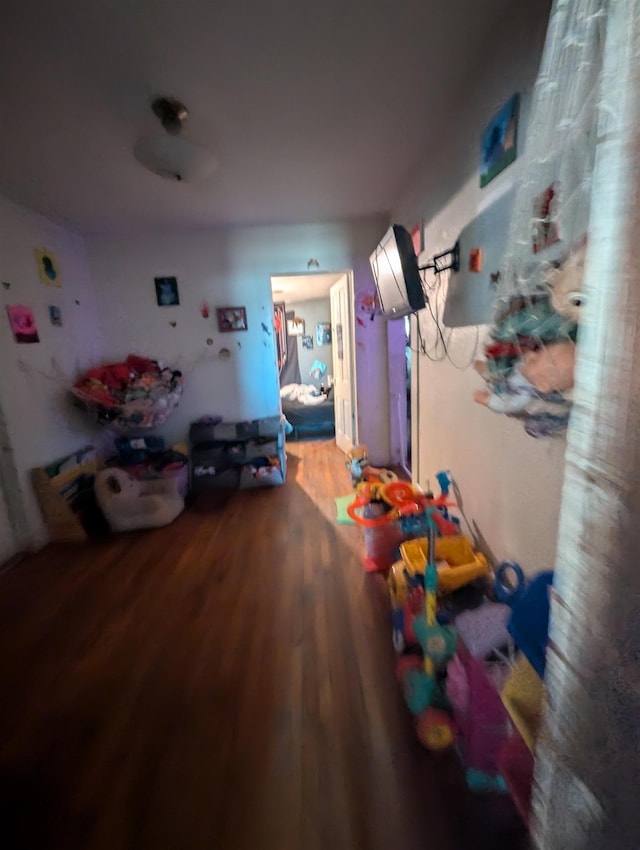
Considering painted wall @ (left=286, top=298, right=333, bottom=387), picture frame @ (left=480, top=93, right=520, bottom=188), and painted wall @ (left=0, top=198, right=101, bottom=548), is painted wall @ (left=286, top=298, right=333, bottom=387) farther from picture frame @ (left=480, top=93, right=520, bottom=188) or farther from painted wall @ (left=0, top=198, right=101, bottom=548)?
picture frame @ (left=480, top=93, right=520, bottom=188)

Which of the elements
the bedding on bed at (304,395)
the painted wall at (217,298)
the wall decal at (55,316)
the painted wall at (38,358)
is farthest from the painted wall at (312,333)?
the wall decal at (55,316)

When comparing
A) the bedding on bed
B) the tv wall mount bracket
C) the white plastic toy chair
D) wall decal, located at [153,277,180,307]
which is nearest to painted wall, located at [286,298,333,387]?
the bedding on bed

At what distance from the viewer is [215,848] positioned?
82 centimetres

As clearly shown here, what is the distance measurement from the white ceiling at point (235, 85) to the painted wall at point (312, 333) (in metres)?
3.93

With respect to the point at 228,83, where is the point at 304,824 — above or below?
below

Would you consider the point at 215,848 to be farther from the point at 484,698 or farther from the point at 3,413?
the point at 3,413

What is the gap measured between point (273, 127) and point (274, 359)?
1.76 m

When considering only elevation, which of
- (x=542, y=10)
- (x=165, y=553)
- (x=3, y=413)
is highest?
(x=542, y=10)

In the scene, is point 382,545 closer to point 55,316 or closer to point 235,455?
point 235,455

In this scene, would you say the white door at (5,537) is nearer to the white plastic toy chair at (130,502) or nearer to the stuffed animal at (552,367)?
the white plastic toy chair at (130,502)

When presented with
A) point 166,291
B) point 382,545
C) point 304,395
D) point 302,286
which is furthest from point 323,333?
point 382,545

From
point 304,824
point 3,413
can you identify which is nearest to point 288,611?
point 304,824

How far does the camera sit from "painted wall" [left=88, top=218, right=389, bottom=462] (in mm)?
2873

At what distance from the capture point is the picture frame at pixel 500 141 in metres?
1.09
